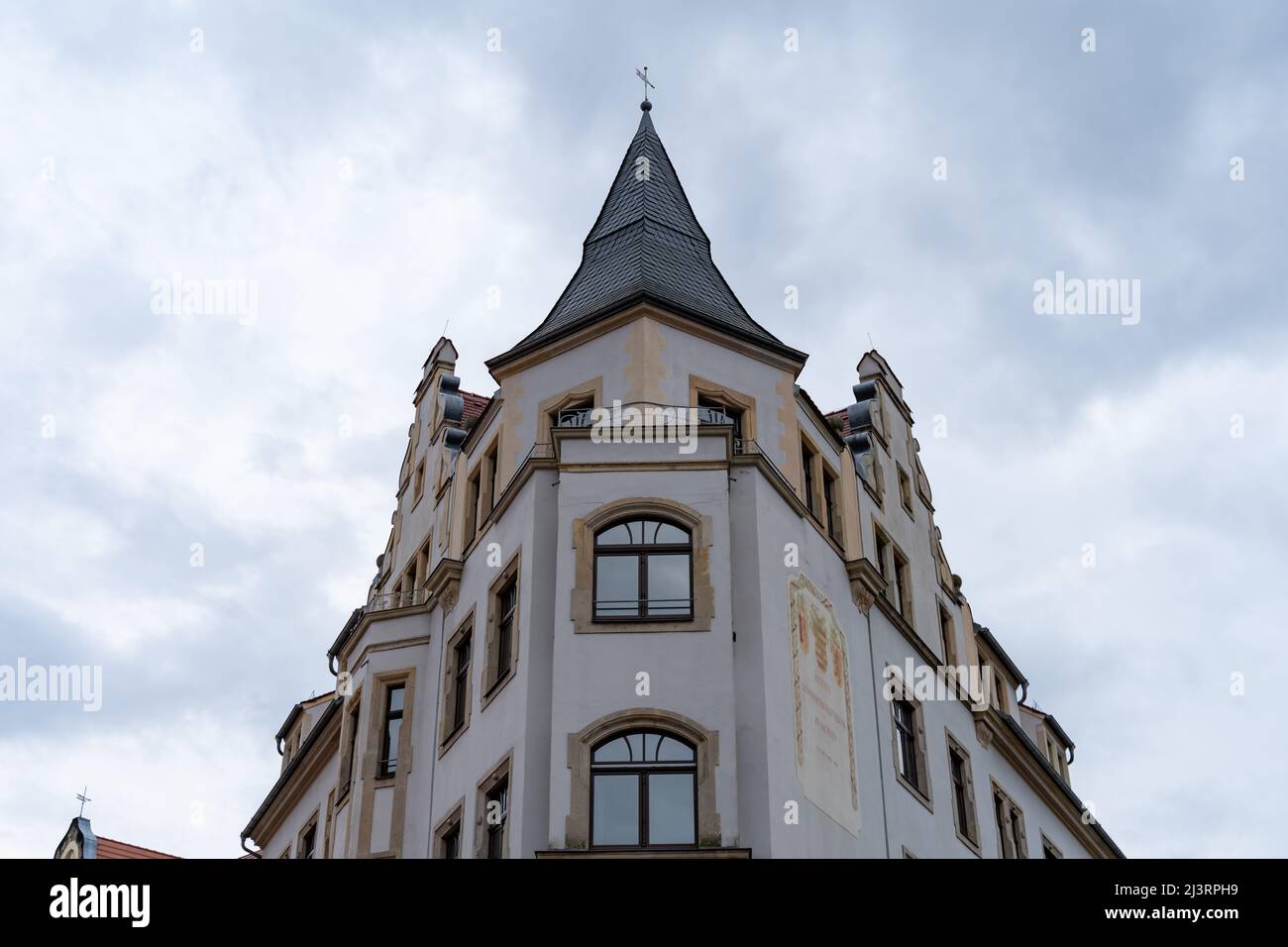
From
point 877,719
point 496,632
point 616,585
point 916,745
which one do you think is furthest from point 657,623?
point 916,745

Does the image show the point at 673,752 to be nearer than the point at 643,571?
Yes

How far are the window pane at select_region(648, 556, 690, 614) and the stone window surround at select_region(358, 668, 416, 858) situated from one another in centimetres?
650

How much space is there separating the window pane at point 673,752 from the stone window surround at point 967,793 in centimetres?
950

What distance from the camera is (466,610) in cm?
3078

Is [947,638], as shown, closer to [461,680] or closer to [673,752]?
[461,680]

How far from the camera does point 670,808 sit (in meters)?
25.3

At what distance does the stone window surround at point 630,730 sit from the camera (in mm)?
24875

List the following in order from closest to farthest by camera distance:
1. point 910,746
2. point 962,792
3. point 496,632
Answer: point 496,632, point 910,746, point 962,792

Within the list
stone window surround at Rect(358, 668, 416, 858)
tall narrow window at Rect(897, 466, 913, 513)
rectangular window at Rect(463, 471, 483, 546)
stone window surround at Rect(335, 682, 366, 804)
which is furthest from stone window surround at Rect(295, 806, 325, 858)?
tall narrow window at Rect(897, 466, 913, 513)

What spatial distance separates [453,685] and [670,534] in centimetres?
524

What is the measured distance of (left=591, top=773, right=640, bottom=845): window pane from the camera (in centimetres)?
2500
